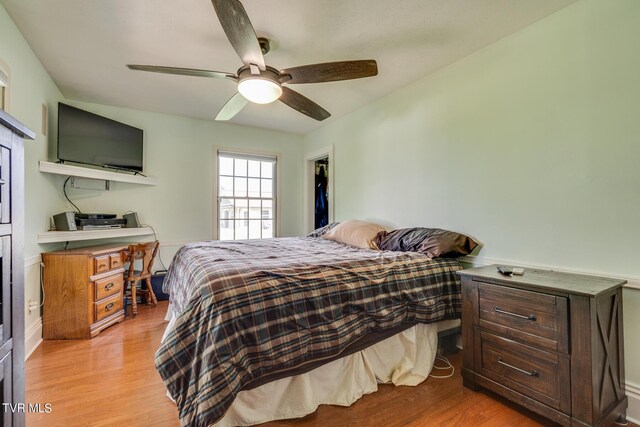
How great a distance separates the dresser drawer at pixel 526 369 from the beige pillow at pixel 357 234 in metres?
1.20

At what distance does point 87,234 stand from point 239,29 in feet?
8.82

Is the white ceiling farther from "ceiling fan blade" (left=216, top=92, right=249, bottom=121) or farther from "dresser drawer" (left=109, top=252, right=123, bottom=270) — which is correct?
"dresser drawer" (left=109, top=252, right=123, bottom=270)

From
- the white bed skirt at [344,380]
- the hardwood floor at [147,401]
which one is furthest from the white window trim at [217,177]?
the white bed skirt at [344,380]

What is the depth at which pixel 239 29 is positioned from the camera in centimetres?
155

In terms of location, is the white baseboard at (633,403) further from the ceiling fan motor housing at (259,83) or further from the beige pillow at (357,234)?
the ceiling fan motor housing at (259,83)

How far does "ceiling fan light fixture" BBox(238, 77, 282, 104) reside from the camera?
2004 mm

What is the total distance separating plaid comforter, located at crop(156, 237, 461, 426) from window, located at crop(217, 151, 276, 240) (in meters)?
2.37

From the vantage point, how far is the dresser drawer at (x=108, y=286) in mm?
2729

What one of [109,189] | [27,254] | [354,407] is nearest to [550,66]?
[354,407]

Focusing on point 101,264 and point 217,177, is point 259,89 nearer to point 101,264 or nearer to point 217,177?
point 101,264

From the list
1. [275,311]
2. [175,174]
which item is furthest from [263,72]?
[175,174]

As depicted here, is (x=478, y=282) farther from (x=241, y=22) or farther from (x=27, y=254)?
(x=27, y=254)

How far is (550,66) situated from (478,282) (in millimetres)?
1546

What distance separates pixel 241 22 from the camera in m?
1.51
